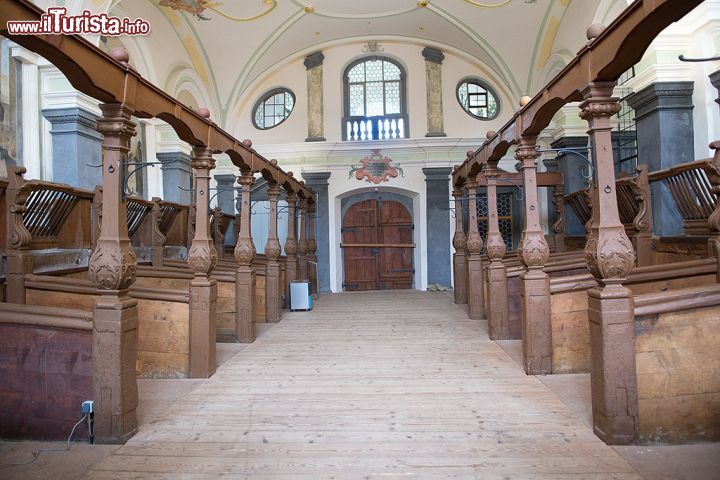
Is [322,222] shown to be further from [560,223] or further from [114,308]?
[114,308]

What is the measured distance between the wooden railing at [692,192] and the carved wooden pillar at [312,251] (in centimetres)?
694

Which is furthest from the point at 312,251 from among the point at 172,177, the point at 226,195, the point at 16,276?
the point at 16,276

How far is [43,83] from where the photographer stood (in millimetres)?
6875

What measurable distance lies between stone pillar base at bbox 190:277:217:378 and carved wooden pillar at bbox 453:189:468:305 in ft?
16.2

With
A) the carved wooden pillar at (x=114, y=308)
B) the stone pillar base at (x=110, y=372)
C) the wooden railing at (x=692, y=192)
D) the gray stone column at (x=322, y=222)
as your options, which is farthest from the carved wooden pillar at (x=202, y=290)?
the gray stone column at (x=322, y=222)

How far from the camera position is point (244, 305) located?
5.80 meters

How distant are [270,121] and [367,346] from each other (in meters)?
8.75

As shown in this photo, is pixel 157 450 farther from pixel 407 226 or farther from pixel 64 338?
pixel 407 226

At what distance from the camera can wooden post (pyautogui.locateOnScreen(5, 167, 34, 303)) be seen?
4332 mm

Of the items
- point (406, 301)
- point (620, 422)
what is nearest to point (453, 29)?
point (406, 301)

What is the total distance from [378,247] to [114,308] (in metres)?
9.42

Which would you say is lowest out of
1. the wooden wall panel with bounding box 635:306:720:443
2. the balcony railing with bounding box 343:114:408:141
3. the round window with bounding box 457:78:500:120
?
the wooden wall panel with bounding box 635:306:720:443

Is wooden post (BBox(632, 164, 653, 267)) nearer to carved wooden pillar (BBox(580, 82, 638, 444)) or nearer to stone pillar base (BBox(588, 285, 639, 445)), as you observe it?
carved wooden pillar (BBox(580, 82, 638, 444))

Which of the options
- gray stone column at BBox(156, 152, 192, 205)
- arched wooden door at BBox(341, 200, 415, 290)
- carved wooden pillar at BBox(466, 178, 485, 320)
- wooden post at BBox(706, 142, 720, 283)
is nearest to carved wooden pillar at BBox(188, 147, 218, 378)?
carved wooden pillar at BBox(466, 178, 485, 320)
